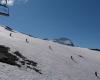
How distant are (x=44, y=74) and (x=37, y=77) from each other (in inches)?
118

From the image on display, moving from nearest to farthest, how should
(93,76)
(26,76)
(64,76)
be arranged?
(26,76)
(64,76)
(93,76)

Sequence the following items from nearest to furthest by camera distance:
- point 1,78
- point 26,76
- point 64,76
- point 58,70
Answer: point 1,78
point 26,76
point 64,76
point 58,70

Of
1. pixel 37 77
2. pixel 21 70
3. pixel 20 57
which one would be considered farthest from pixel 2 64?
pixel 20 57

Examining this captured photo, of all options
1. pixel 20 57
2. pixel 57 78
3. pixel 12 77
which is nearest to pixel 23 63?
pixel 20 57

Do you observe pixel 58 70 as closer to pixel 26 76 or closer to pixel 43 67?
pixel 43 67

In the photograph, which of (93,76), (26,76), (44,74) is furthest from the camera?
(93,76)

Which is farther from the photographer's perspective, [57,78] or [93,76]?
[93,76]

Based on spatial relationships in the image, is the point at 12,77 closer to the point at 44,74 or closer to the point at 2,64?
the point at 2,64

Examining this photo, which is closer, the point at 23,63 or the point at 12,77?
the point at 12,77

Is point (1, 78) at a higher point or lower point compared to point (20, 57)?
lower

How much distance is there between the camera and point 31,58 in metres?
41.8

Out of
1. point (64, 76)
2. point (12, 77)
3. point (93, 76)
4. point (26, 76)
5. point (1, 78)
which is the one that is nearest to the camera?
point (1, 78)

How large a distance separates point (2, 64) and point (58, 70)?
39.7 ft

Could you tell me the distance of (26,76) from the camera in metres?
30.8
